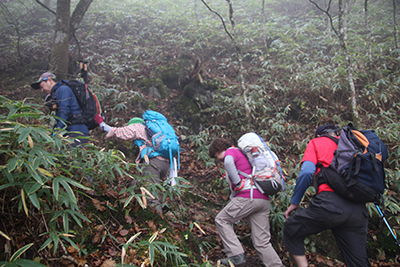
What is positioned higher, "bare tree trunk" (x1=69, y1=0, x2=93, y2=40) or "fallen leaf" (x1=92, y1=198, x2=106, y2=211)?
"bare tree trunk" (x1=69, y1=0, x2=93, y2=40)

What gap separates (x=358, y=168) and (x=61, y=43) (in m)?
8.25

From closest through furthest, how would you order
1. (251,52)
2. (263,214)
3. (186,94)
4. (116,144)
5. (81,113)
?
(263,214) → (81,113) → (116,144) → (186,94) → (251,52)

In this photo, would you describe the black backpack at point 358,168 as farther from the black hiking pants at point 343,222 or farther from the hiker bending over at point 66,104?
the hiker bending over at point 66,104

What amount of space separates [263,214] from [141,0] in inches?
677

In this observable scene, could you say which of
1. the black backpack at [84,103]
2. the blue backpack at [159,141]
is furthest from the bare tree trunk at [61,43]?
the blue backpack at [159,141]

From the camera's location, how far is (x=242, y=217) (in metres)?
3.33

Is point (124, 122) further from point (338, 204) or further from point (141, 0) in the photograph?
point (141, 0)

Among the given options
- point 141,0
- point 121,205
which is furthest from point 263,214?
point 141,0

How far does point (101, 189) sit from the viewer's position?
270cm

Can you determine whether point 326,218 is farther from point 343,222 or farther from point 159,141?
point 159,141

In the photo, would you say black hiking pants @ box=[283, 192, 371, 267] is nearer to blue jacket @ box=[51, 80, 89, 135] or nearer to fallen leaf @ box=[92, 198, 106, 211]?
fallen leaf @ box=[92, 198, 106, 211]

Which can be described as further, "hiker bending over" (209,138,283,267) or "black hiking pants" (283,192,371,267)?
"hiker bending over" (209,138,283,267)

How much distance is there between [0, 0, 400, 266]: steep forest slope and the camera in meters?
1.87

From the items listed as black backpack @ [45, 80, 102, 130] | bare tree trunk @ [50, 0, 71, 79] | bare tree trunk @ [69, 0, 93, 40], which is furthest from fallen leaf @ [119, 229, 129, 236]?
bare tree trunk @ [69, 0, 93, 40]
